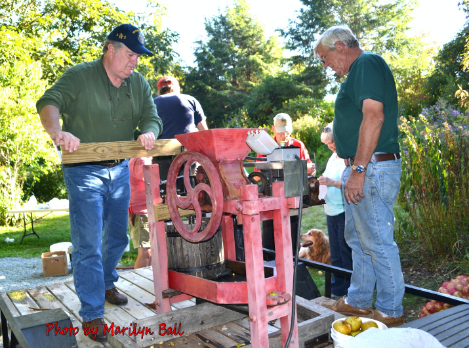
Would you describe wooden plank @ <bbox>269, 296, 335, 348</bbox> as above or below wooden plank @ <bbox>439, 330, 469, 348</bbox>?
below

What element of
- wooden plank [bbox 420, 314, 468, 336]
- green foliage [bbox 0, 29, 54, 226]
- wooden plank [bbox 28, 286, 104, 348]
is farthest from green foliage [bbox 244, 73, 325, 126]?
wooden plank [bbox 420, 314, 468, 336]

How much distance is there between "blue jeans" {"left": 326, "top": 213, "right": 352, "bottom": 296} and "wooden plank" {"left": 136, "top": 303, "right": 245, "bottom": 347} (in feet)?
4.49

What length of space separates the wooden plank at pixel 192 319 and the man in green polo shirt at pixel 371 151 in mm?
Answer: 959

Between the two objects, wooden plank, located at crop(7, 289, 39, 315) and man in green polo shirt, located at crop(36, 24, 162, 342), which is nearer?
man in green polo shirt, located at crop(36, 24, 162, 342)

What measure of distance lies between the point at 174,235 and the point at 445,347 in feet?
5.36

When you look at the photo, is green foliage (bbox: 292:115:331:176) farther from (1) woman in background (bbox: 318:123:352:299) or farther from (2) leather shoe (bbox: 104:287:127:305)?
(2) leather shoe (bbox: 104:287:127:305)

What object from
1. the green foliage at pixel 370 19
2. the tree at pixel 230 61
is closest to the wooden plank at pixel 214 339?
the green foliage at pixel 370 19

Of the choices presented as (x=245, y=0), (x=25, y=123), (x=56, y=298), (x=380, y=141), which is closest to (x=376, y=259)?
(x=380, y=141)

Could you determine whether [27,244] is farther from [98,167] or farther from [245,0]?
[245,0]

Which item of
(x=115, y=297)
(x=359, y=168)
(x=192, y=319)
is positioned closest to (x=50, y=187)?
(x=115, y=297)

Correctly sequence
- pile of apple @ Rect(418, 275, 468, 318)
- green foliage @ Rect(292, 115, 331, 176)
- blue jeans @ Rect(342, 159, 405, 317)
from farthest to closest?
green foliage @ Rect(292, 115, 331, 176), pile of apple @ Rect(418, 275, 468, 318), blue jeans @ Rect(342, 159, 405, 317)

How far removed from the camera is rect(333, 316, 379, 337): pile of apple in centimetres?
227

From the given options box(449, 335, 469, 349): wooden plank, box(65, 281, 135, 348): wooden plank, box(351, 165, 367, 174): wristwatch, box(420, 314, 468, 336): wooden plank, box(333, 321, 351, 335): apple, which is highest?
box(351, 165, 367, 174): wristwatch

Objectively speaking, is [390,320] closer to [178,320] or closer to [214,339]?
[214,339]
